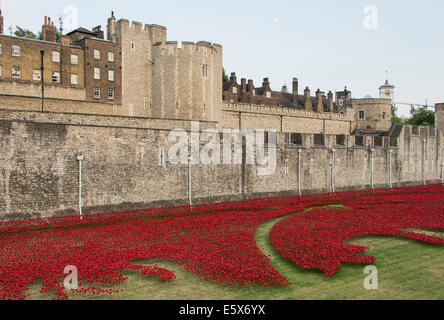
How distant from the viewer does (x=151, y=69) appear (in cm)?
4434

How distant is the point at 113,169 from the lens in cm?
2417

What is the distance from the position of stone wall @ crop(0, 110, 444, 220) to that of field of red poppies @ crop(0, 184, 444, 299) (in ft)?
4.20

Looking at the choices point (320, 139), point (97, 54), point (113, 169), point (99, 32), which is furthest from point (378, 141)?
point (99, 32)

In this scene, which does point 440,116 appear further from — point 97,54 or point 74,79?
point 74,79

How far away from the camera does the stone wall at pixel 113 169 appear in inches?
816

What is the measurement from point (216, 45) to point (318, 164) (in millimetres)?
17063

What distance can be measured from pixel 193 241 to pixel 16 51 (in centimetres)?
3479

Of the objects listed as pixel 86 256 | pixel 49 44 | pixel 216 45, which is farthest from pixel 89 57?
pixel 86 256

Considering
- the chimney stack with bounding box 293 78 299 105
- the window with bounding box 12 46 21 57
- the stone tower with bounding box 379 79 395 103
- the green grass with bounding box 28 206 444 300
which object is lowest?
the green grass with bounding box 28 206 444 300

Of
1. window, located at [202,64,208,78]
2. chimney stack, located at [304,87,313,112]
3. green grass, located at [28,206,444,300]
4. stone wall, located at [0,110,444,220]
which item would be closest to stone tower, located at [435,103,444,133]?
chimney stack, located at [304,87,313,112]

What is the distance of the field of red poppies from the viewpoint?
1165 centimetres

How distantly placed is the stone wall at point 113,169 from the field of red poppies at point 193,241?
1279 mm

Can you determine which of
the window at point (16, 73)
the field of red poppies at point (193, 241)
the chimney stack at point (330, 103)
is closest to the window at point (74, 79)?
the window at point (16, 73)

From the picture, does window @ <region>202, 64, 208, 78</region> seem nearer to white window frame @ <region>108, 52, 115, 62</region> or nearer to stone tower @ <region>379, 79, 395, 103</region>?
white window frame @ <region>108, 52, 115, 62</region>
